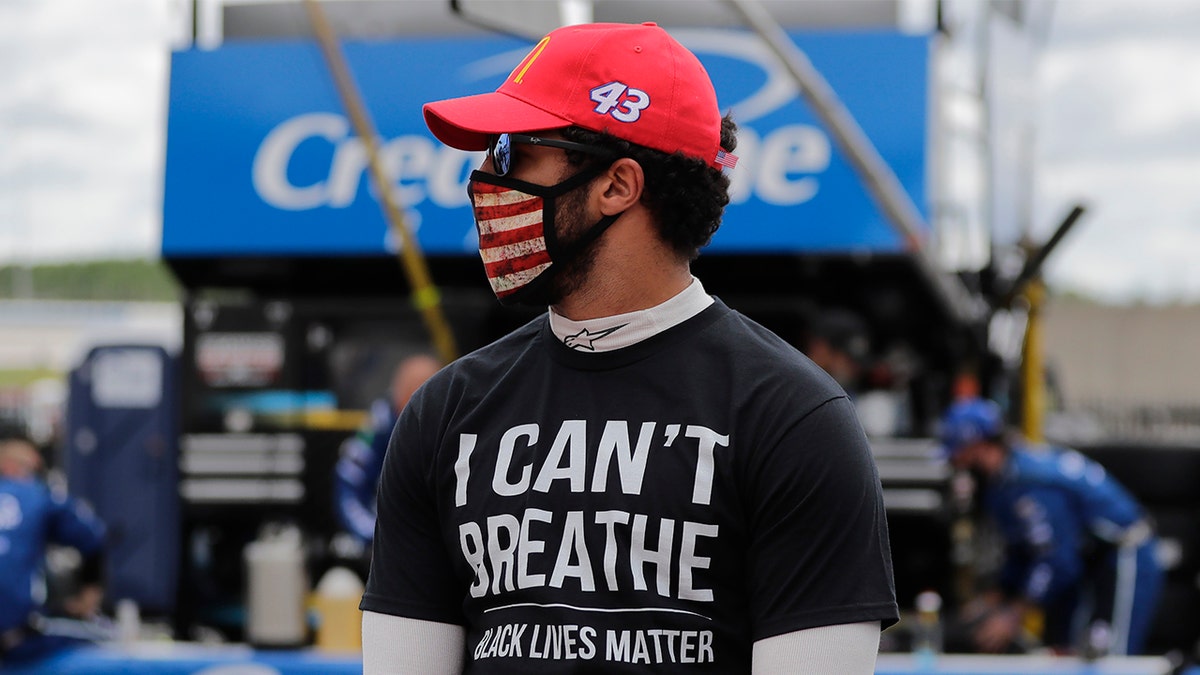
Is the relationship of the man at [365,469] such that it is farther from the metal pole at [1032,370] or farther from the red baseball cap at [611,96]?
the red baseball cap at [611,96]

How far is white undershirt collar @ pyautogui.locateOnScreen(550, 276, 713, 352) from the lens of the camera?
1790 millimetres

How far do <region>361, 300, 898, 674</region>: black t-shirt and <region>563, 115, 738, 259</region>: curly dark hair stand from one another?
4.5 inches

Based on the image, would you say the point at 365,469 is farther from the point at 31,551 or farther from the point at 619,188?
the point at 619,188

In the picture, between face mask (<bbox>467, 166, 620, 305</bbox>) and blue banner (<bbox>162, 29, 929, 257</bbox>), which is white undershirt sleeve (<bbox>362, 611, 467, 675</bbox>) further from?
blue banner (<bbox>162, 29, 929, 257</bbox>)

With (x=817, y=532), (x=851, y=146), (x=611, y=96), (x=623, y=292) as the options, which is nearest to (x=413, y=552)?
(x=623, y=292)

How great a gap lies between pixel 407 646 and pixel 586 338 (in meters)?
0.48

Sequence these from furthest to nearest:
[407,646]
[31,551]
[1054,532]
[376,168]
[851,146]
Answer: [376,168], [1054,532], [31,551], [851,146], [407,646]

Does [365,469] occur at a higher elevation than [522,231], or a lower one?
lower

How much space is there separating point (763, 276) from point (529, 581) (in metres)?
7.26

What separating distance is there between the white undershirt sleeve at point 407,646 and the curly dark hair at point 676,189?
619mm

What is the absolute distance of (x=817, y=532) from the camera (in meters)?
1.62

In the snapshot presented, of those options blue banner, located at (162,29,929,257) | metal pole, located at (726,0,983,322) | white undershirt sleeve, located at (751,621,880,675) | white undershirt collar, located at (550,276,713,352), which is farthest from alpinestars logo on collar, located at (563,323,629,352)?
blue banner, located at (162,29,929,257)

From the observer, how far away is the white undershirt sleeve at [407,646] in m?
1.82

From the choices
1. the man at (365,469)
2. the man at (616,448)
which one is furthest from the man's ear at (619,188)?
the man at (365,469)
